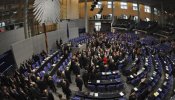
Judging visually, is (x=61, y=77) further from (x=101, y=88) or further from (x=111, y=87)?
(x=111, y=87)

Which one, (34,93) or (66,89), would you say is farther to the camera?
(66,89)

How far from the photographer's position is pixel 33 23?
3538 centimetres

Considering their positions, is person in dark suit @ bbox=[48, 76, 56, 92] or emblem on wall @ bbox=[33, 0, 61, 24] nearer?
person in dark suit @ bbox=[48, 76, 56, 92]

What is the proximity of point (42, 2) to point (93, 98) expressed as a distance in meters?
9.33

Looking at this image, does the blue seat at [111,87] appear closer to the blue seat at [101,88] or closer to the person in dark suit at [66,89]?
the blue seat at [101,88]

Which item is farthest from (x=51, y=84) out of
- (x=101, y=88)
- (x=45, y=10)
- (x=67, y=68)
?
(x=45, y=10)

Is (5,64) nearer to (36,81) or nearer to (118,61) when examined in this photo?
(36,81)

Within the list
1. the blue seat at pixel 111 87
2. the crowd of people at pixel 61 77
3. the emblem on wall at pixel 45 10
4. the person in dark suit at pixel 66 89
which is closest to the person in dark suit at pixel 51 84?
the crowd of people at pixel 61 77

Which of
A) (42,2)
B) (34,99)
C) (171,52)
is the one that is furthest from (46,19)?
(171,52)

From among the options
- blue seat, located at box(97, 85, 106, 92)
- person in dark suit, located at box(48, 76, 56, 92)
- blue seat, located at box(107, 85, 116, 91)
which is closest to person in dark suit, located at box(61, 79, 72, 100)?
person in dark suit, located at box(48, 76, 56, 92)

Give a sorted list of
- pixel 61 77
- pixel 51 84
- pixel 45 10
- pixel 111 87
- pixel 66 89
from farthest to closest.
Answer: pixel 45 10 → pixel 61 77 → pixel 111 87 → pixel 51 84 → pixel 66 89

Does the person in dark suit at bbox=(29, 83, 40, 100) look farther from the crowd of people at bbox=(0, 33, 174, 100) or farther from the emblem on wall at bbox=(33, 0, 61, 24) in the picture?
the emblem on wall at bbox=(33, 0, 61, 24)

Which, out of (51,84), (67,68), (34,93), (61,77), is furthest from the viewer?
(67,68)

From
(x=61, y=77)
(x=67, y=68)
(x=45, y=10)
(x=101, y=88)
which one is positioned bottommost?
(x=101, y=88)
